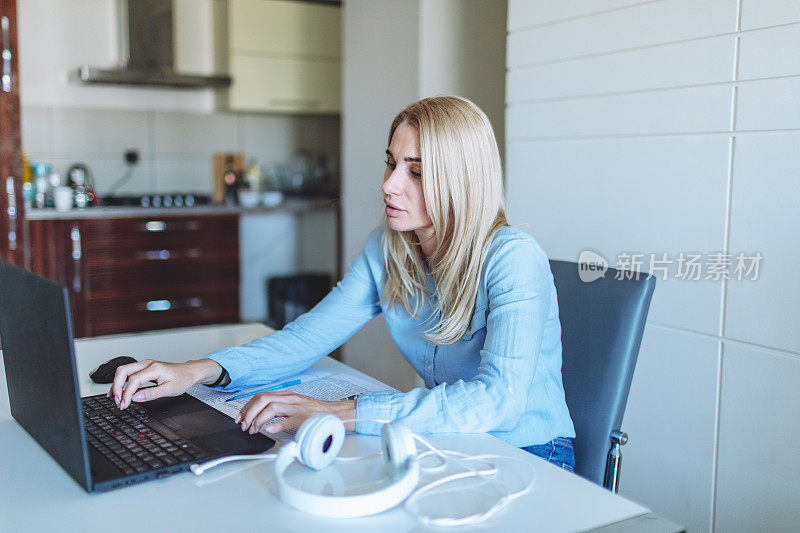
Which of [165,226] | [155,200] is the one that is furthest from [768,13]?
[155,200]

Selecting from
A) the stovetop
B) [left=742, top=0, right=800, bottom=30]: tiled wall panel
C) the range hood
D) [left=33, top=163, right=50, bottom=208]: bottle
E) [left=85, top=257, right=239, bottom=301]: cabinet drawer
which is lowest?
[left=85, top=257, right=239, bottom=301]: cabinet drawer

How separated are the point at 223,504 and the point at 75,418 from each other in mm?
208

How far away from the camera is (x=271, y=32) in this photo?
177 inches

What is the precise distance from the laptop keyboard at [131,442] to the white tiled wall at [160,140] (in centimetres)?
350

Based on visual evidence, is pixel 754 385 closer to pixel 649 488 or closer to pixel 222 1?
pixel 649 488

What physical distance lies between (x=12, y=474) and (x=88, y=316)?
3157 millimetres

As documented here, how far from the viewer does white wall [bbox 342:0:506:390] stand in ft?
10.2

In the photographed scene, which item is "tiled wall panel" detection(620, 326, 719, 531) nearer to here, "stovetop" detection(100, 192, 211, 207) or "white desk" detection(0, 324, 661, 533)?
"white desk" detection(0, 324, 661, 533)

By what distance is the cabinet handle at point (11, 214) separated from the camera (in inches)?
137

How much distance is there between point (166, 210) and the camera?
410 cm

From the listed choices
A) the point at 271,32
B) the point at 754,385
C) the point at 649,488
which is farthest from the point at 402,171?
the point at 271,32

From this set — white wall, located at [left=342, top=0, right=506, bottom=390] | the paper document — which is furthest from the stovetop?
the paper document

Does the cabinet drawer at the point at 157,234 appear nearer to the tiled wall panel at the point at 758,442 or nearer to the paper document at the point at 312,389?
the paper document at the point at 312,389

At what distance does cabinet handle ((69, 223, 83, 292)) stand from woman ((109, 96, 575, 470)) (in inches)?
104
